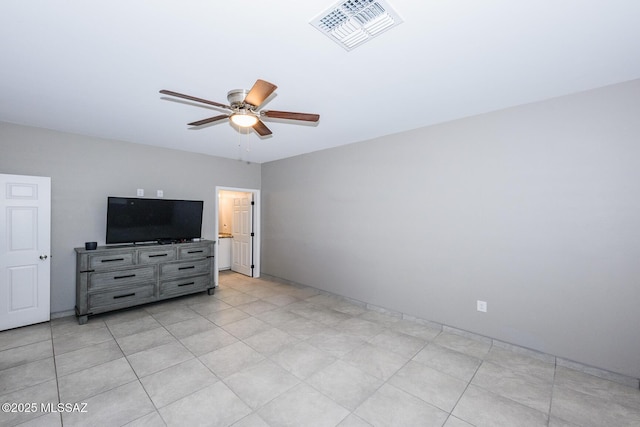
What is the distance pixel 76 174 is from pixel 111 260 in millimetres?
1380

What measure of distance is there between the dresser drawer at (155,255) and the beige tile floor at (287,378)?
888mm

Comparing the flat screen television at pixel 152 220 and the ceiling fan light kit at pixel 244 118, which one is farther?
the flat screen television at pixel 152 220

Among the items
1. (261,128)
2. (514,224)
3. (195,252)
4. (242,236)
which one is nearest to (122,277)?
(195,252)

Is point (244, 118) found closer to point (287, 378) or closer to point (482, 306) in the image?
point (287, 378)

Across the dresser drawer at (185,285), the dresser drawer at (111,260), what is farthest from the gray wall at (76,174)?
the dresser drawer at (185,285)

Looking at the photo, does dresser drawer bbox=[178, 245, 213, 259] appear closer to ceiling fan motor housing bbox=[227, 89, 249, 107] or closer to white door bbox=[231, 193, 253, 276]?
white door bbox=[231, 193, 253, 276]

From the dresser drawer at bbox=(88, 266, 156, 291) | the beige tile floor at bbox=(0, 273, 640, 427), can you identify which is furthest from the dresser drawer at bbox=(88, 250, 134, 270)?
the beige tile floor at bbox=(0, 273, 640, 427)

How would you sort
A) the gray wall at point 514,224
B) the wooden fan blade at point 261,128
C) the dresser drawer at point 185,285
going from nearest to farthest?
the gray wall at point 514,224, the wooden fan blade at point 261,128, the dresser drawer at point 185,285

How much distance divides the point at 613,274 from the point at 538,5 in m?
2.42

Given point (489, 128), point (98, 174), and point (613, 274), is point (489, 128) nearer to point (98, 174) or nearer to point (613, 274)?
point (613, 274)

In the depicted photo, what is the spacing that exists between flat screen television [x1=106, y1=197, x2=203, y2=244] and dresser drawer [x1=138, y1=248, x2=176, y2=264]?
273 mm

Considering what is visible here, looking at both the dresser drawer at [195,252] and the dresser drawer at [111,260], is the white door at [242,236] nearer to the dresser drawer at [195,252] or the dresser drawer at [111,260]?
the dresser drawer at [195,252]

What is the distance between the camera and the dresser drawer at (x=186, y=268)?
14.4 feet

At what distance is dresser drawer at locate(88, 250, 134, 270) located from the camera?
3691 mm
